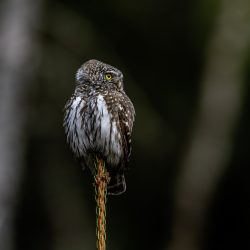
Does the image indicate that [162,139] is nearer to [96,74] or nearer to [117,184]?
[117,184]

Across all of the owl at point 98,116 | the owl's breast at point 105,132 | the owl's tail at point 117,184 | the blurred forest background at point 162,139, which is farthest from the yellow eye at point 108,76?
Answer: the blurred forest background at point 162,139

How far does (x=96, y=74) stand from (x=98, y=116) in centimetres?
36

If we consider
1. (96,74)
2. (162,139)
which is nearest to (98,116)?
(96,74)

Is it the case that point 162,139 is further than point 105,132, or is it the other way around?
point 162,139

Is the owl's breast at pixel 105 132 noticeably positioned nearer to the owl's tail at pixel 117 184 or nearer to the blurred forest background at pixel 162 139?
the owl's tail at pixel 117 184

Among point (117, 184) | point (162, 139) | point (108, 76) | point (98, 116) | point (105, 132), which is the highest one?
point (108, 76)

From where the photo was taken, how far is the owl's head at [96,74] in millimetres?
8062

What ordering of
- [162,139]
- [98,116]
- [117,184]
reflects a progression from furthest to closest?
[162,139] → [117,184] → [98,116]

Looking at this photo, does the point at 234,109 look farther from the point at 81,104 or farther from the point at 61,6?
the point at 81,104

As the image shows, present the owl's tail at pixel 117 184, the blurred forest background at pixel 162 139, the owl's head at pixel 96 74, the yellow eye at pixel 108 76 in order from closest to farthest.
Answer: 1. the owl's head at pixel 96 74
2. the yellow eye at pixel 108 76
3. the owl's tail at pixel 117 184
4. the blurred forest background at pixel 162 139

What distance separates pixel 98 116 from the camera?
319 inches

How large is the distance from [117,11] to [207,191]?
3379 mm

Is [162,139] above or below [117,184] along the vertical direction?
below

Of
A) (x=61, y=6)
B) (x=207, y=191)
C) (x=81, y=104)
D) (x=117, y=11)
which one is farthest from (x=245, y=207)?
(x=81, y=104)
